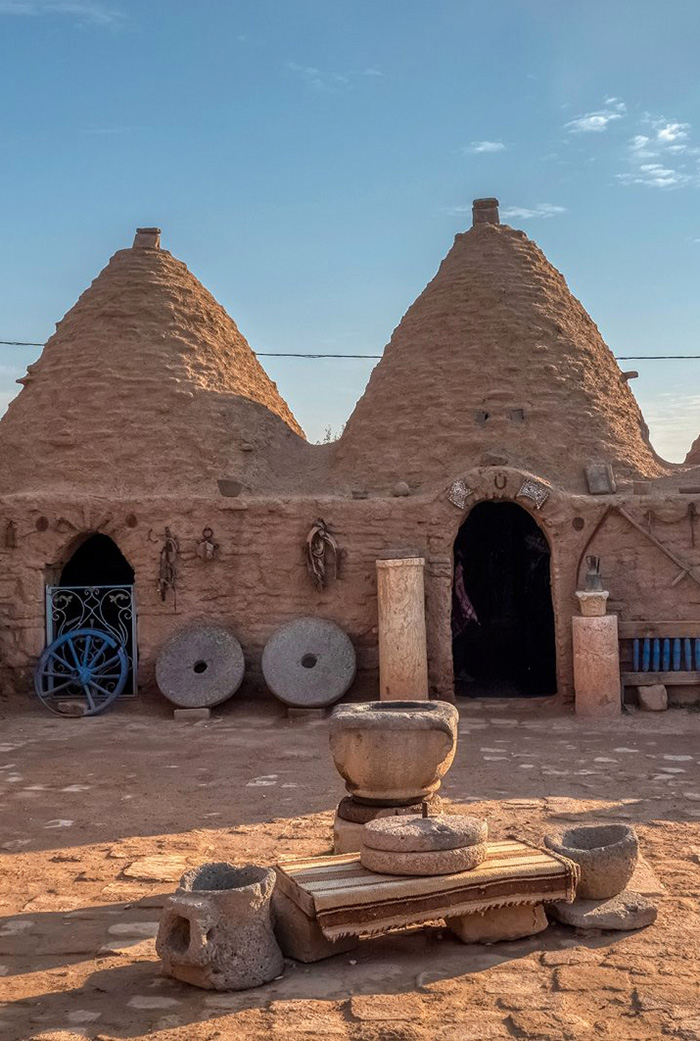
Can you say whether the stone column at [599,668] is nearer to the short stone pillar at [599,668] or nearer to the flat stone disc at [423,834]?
the short stone pillar at [599,668]

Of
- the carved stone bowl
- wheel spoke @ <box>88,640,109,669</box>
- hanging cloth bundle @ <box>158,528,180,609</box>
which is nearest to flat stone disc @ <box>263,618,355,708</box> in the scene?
hanging cloth bundle @ <box>158,528,180,609</box>

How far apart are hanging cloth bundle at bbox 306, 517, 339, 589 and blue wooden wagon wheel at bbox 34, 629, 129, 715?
8.42ft

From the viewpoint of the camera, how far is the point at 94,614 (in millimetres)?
12688

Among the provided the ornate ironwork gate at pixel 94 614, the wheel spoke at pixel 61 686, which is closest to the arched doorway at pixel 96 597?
the ornate ironwork gate at pixel 94 614

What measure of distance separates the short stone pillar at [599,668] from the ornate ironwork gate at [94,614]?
5.45 meters

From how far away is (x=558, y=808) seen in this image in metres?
7.41

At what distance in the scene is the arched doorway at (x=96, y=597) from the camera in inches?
486

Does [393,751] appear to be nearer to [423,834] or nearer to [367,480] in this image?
[423,834]

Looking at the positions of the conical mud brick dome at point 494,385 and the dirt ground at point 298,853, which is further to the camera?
the conical mud brick dome at point 494,385

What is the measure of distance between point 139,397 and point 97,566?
2.52 metres

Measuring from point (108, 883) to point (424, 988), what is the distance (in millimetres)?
2389

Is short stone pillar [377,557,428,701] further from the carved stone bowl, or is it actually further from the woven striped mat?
the woven striped mat

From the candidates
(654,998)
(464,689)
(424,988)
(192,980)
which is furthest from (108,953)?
(464,689)

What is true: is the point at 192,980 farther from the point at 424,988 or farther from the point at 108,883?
the point at 108,883
